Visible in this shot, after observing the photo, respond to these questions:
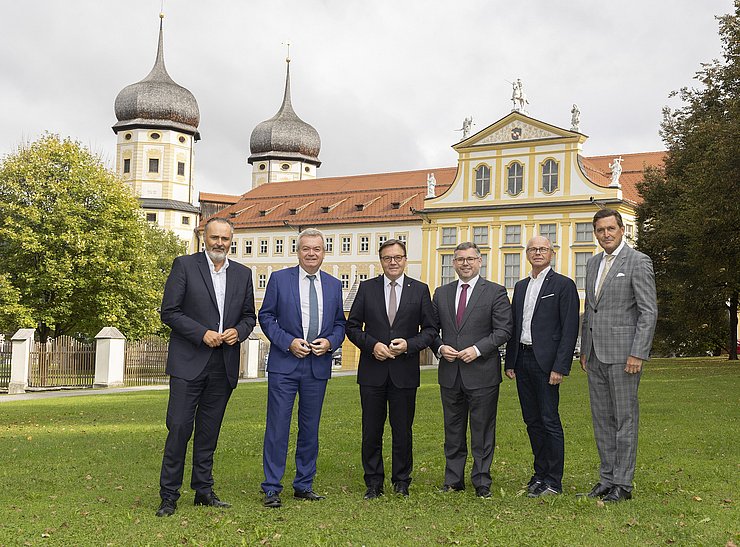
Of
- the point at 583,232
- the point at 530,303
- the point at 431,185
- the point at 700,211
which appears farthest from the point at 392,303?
the point at 431,185

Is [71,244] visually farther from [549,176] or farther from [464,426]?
[464,426]

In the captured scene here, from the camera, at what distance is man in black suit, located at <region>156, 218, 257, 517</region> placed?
23.2 ft

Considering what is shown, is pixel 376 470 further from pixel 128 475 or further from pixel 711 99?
pixel 711 99

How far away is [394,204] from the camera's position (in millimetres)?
64562

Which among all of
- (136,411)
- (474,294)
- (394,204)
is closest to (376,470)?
(474,294)

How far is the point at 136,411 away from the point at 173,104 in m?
59.7

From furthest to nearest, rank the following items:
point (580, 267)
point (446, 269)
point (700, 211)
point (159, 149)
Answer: point (159, 149)
point (446, 269)
point (580, 267)
point (700, 211)

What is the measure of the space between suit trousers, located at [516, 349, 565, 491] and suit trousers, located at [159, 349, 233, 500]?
2431mm

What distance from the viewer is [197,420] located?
23.8 ft

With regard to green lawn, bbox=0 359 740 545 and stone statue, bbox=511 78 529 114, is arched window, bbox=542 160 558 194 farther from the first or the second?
green lawn, bbox=0 359 740 545

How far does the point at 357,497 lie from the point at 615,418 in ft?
7.06

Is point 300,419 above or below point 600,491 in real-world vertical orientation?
above

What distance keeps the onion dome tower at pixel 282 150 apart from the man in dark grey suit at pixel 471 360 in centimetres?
7853

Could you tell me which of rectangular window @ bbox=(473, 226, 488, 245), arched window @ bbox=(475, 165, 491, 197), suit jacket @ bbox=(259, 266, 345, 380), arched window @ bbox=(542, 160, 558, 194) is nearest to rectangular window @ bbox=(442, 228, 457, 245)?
rectangular window @ bbox=(473, 226, 488, 245)
